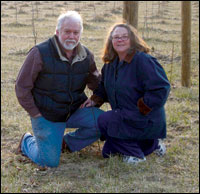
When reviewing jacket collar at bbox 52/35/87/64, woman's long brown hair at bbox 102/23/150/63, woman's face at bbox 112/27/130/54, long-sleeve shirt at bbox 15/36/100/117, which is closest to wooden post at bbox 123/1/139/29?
woman's long brown hair at bbox 102/23/150/63

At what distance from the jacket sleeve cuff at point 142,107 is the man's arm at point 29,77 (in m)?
0.98

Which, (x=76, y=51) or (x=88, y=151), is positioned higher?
(x=76, y=51)

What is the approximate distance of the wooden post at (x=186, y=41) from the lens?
6.33 metres

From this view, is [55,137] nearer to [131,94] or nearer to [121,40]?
[131,94]

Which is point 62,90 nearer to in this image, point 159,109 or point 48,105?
point 48,105

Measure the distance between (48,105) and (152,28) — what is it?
9.82m

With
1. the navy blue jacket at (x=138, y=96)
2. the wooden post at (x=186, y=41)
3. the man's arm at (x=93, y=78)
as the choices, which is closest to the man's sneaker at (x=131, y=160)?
the navy blue jacket at (x=138, y=96)

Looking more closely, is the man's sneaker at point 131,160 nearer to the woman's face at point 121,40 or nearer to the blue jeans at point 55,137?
the blue jeans at point 55,137

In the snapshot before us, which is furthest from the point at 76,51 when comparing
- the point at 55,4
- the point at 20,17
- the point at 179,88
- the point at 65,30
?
A: the point at 55,4

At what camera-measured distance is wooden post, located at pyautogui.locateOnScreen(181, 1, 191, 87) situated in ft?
20.8

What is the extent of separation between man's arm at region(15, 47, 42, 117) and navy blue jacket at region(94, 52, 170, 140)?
0.74 m

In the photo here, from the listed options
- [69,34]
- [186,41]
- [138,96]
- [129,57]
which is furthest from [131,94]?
[186,41]

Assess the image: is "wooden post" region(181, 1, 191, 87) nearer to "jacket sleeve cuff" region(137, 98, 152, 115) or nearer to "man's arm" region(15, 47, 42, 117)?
"jacket sleeve cuff" region(137, 98, 152, 115)

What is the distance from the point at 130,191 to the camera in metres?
3.33
